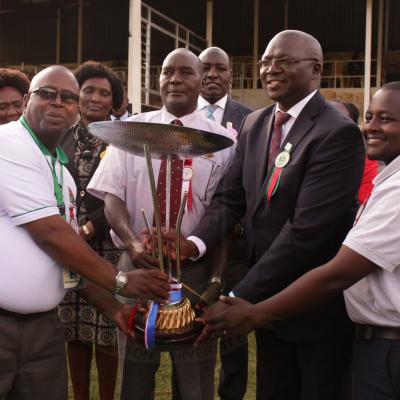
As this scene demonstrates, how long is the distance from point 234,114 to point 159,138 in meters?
2.11

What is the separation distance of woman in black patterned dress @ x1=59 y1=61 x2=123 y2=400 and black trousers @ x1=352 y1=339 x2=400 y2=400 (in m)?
1.74

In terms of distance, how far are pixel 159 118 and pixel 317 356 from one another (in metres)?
1.37

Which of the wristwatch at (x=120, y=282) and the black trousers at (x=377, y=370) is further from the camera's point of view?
the wristwatch at (x=120, y=282)

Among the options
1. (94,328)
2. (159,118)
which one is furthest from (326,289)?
(94,328)

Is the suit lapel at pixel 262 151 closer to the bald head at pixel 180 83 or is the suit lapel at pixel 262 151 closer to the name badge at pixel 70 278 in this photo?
the bald head at pixel 180 83

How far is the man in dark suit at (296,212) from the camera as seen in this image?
2.55m

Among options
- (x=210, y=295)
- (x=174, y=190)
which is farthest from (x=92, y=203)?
(x=210, y=295)

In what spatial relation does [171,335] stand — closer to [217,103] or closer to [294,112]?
[294,112]

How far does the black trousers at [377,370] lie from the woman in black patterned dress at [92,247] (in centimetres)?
174

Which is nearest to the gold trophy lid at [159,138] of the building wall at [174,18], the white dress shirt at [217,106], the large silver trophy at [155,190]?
the large silver trophy at [155,190]

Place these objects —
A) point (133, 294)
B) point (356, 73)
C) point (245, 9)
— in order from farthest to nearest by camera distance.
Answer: point (245, 9) → point (356, 73) → point (133, 294)

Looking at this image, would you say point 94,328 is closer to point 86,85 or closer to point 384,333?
point 86,85

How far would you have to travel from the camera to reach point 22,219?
7.37 ft

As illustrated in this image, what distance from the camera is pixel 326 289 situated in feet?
7.52
